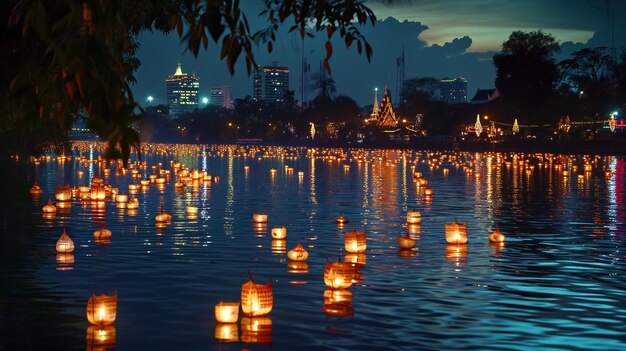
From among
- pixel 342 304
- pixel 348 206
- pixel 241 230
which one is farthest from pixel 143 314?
pixel 348 206

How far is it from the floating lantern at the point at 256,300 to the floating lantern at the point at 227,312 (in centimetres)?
32

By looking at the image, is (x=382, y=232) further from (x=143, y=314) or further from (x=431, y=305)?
(x=143, y=314)

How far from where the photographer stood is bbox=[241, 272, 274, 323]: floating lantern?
46.8 ft

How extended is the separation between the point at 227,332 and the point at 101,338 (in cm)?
172

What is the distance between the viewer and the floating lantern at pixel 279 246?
2252cm

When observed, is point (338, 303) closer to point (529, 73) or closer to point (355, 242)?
point (355, 242)

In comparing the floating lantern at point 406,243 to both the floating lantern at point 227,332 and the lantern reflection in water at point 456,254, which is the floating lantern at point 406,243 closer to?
the lantern reflection in water at point 456,254

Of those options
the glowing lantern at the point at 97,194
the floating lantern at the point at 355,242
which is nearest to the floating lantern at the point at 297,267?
the floating lantern at the point at 355,242

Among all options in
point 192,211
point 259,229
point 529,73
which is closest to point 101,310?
point 259,229

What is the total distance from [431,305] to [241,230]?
1270 cm

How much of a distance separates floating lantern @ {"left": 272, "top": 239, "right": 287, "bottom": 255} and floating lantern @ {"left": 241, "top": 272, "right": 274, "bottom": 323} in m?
7.96

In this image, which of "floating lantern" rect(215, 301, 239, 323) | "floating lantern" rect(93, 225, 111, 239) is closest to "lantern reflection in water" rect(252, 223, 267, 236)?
"floating lantern" rect(93, 225, 111, 239)

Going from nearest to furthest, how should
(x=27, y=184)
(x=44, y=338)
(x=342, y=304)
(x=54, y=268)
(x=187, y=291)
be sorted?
(x=44, y=338) → (x=342, y=304) → (x=187, y=291) → (x=54, y=268) → (x=27, y=184)

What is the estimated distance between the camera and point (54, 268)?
1933cm
